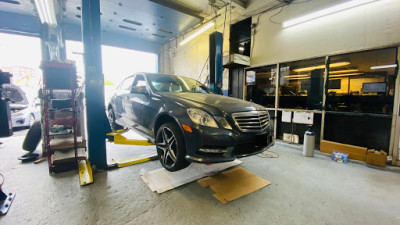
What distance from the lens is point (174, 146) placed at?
1941 millimetres

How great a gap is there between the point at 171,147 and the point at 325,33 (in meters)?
4.08

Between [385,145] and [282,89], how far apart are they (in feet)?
7.31

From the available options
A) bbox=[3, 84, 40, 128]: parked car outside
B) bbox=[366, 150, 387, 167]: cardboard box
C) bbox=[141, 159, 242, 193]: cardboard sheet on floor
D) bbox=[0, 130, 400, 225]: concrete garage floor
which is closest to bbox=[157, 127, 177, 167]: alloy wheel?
bbox=[141, 159, 242, 193]: cardboard sheet on floor

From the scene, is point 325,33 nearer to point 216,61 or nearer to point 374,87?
point 374,87

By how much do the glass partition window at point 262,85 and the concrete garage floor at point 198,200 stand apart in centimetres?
256

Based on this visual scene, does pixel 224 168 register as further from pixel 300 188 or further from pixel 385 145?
pixel 385 145

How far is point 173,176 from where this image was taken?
2215 millimetres

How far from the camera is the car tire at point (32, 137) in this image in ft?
9.97

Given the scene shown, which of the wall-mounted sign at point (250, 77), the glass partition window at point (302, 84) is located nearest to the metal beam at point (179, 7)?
the wall-mounted sign at point (250, 77)

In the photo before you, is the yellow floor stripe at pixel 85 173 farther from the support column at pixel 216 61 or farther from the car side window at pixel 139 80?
the support column at pixel 216 61

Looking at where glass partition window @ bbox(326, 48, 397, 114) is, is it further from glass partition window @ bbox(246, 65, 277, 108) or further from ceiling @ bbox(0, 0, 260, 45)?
ceiling @ bbox(0, 0, 260, 45)

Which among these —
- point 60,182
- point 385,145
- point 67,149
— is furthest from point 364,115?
point 67,149

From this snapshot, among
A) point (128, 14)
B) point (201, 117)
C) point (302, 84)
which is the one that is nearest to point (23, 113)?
point (128, 14)

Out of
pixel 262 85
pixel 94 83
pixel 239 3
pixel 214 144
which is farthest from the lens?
pixel 262 85
